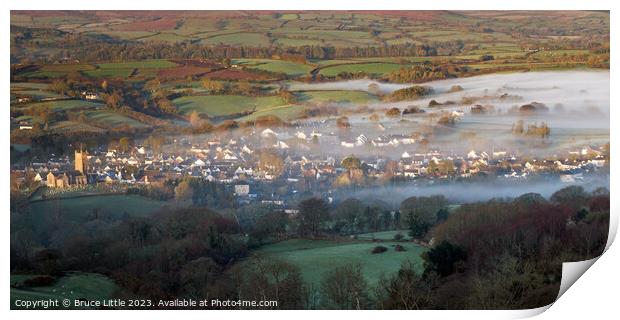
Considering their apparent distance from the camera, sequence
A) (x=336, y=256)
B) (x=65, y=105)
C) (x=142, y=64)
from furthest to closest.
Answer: (x=142, y=64) → (x=65, y=105) → (x=336, y=256)

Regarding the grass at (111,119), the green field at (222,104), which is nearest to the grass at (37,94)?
the grass at (111,119)

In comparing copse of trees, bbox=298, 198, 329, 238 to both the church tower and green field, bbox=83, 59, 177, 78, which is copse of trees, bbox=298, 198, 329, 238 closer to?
green field, bbox=83, 59, 177, 78

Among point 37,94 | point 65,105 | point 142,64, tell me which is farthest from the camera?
point 142,64

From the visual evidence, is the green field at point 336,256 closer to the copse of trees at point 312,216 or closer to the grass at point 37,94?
the copse of trees at point 312,216

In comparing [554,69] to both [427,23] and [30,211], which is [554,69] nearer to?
[427,23]

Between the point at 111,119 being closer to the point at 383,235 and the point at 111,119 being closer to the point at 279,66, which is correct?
the point at 279,66

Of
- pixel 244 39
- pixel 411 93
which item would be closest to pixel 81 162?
pixel 244 39
